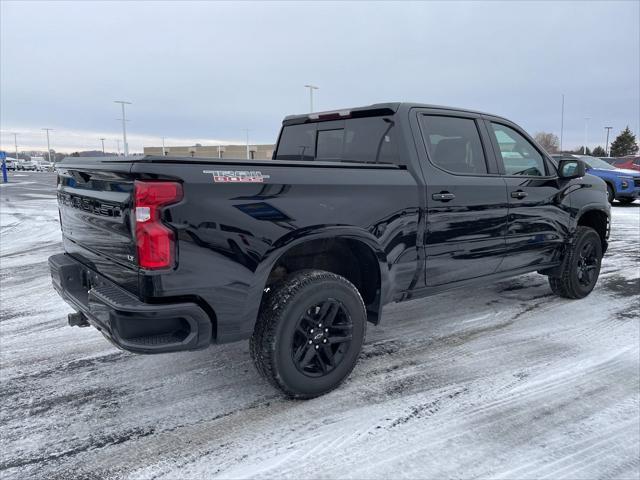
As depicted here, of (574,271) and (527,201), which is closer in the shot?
(527,201)

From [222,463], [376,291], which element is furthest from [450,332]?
[222,463]

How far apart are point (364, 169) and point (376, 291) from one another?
88cm

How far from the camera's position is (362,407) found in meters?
3.11

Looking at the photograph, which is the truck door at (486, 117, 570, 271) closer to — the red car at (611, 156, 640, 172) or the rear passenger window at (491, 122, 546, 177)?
the rear passenger window at (491, 122, 546, 177)

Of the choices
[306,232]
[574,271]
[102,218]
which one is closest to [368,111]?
[306,232]

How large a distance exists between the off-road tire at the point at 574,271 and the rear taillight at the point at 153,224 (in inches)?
172

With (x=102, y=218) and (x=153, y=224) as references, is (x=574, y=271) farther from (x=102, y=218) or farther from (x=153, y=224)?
(x=102, y=218)

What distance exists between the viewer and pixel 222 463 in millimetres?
2527

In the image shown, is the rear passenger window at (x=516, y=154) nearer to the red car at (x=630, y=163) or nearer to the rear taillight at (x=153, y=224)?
the rear taillight at (x=153, y=224)

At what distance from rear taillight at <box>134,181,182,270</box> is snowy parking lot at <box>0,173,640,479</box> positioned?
105 centimetres

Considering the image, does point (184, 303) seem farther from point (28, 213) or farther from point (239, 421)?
point (28, 213)

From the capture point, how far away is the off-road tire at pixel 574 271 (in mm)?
5242

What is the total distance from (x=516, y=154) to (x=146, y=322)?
12.3 ft

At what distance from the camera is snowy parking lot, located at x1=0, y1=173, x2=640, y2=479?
253cm
